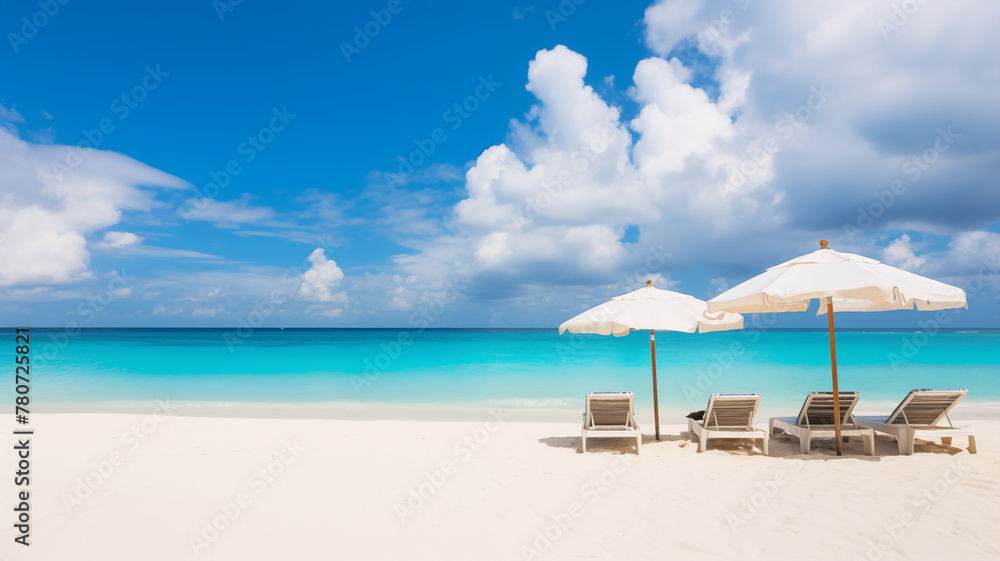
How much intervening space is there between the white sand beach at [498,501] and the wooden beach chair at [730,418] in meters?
0.23

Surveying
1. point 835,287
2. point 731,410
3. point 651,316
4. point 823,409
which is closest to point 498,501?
point 651,316

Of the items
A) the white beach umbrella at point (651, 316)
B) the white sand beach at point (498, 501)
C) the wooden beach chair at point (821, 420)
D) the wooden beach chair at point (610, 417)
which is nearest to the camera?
the white sand beach at point (498, 501)

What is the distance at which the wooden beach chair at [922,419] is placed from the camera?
588 cm

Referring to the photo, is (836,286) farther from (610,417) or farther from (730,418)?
(610,417)

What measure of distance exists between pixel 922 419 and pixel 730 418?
2.23m

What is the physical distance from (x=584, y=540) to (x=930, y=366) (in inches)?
1044

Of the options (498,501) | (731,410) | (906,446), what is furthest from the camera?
(731,410)

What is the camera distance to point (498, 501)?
448cm

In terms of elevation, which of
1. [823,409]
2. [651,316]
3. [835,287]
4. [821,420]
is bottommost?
[821,420]

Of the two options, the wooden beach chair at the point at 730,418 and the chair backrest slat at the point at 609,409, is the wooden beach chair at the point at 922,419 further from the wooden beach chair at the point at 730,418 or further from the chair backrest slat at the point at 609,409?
the chair backrest slat at the point at 609,409

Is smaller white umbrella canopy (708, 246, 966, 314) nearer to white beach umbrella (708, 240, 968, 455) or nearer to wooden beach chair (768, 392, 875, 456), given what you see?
white beach umbrella (708, 240, 968, 455)

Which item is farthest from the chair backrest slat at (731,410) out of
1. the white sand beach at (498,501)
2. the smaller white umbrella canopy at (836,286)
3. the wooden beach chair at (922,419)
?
the wooden beach chair at (922,419)

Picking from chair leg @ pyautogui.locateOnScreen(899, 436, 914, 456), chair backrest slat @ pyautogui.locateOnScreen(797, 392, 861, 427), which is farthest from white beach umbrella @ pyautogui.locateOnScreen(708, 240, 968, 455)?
chair leg @ pyautogui.locateOnScreen(899, 436, 914, 456)

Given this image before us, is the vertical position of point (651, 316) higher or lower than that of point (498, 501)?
higher
